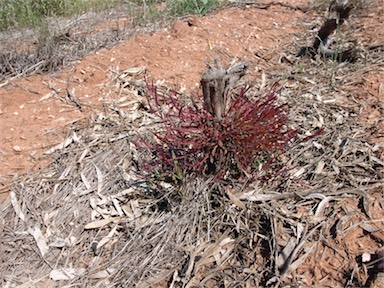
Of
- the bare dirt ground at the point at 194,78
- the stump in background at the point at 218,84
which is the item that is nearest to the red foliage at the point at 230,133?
the stump in background at the point at 218,84

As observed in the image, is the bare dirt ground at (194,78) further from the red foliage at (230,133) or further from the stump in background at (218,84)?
the stump in background at (218,84)

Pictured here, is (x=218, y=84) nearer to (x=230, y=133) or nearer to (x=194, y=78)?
(x=230, y=133)

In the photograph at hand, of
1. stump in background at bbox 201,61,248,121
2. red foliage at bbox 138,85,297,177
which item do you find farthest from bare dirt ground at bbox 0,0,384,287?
stump in background at bbox 201,61,248,121

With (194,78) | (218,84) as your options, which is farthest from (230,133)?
(194,78)

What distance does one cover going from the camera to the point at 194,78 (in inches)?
129

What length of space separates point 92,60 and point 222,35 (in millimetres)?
1209

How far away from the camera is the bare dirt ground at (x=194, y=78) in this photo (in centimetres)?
209

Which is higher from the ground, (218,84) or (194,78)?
(218,84)

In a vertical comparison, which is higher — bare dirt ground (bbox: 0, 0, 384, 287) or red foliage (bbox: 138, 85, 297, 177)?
red foliage (bbox: 138, 85, 297, 177)

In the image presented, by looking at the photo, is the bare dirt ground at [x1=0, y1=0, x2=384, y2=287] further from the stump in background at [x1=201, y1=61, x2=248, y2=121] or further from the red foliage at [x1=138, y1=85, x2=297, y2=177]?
the stump in background at [x1=201, y1=61, x2=248, y2=121]

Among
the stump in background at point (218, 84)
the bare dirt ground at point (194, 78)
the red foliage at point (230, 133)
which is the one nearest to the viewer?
→ the stump in background at point (218, 84)

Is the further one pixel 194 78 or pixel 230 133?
pixel 194 78

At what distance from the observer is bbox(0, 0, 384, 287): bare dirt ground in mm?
2088

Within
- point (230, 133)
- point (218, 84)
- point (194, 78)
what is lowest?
point (194, 78)
